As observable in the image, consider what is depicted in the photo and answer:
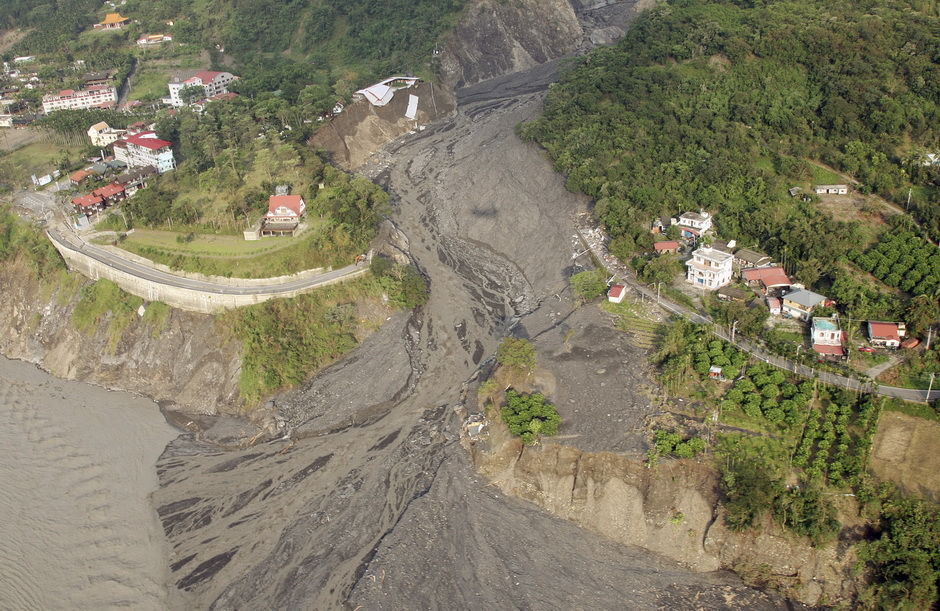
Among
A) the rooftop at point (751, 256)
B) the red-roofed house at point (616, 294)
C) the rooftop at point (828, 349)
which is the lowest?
the red-roofed house at point (616, 294)

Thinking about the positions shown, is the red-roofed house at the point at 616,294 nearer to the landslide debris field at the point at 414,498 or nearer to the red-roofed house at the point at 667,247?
the landslide debris field at the point at 414,498

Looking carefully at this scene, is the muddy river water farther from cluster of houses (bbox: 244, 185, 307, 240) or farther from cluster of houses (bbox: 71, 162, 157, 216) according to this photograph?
cluster of houses (bbox: 244, 185, 307, 240)

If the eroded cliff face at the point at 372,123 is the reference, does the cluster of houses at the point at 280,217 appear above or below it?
above

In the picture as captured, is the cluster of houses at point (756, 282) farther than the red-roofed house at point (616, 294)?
No

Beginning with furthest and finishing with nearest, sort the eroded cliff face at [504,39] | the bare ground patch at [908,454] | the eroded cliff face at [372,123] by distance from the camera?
the eroded cliff face at [504,39] < the eroded cliff face at [372,123] < the bare ground patch at [908,454]

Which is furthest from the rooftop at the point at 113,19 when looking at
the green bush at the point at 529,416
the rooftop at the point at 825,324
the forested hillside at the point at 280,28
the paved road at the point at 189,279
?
the rooftop at the point at 825,324

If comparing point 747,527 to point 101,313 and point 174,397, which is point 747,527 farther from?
point 101,313
